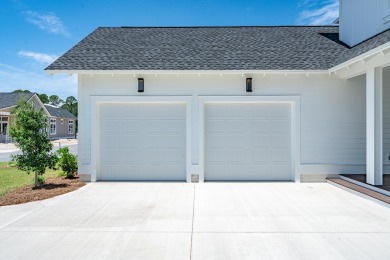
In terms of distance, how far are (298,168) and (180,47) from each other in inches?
222

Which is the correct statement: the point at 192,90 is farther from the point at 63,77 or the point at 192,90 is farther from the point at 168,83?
the point at 63,77

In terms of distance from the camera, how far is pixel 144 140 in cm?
812

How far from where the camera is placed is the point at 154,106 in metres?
8.15

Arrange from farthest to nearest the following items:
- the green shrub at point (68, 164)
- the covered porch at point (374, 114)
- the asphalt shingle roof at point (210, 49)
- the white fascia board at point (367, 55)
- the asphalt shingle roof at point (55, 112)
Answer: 1. the asphalt shingle roof at point (55, 112)
2. the green shrub at point (68, 164)
3. the asphalt shingle roof at point (210, 49)
4. the covered porch at point (374, 114)
5. the white fascia board at point (367, 55)

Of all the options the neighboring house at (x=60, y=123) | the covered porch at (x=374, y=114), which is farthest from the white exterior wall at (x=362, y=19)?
the neighboring house at (x=60, y=123)

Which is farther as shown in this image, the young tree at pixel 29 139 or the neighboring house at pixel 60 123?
the neighboring house at pixel 60 123

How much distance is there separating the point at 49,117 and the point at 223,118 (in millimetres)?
35068

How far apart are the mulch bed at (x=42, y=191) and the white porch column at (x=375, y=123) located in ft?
26.3

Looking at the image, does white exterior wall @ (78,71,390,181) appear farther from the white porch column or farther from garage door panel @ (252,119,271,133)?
the white porch column

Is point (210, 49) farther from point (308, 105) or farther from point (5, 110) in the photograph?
point (5, 110)

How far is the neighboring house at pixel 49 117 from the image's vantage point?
30459mm

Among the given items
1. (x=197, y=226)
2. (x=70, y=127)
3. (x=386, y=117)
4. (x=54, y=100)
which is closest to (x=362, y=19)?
(x=386, y=117)

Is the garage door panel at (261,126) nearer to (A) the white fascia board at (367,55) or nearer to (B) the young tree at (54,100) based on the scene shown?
(A) the white fascia board at (367,55)

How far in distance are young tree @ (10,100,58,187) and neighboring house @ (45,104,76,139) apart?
3345cm
